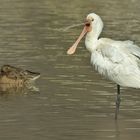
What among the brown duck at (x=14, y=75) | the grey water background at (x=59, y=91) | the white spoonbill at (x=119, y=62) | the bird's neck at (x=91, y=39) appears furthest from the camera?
the brown duck at (x=14, y=75)

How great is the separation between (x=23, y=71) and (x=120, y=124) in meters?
3.99

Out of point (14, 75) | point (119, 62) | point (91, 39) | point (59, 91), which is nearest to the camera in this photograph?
point (119, 62)

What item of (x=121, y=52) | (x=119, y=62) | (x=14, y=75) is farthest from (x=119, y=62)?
(x=14, y=75)

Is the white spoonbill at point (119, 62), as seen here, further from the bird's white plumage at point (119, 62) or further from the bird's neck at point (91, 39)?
the bird's neck at point (91, 39)

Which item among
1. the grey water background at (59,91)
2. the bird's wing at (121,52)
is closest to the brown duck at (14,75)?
the grey water background at (59,91)

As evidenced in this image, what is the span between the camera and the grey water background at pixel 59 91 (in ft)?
41.4

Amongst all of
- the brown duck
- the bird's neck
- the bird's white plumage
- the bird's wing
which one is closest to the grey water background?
the brown duck

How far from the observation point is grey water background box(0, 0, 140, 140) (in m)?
12.6

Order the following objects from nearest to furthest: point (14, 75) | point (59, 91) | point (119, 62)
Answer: point (119, 62)
point (59, 91)
point (14, 75)

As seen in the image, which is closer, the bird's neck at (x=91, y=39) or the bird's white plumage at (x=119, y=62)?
the bird's white plumage at (x=119, y=62)

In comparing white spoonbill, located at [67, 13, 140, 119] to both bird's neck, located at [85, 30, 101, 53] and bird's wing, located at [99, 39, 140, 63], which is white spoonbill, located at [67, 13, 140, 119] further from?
bird's neck, located at [85, 30, 101, 53]

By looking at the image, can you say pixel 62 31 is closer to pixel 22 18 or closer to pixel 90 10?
pixel 22 18

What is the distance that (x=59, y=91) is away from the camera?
15.3m

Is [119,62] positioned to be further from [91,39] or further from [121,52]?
[91,39]
